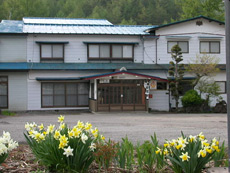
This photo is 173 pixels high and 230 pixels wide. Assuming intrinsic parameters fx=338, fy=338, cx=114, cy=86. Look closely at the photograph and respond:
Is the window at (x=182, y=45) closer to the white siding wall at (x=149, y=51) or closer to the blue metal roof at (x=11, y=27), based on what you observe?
the white siding wall at (x=149, y=51)

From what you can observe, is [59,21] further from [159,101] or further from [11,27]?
[159,101]

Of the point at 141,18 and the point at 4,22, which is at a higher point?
the point at 141,18

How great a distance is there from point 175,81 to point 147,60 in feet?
10.7

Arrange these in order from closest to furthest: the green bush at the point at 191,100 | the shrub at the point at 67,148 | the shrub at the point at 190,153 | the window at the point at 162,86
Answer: the shrub at the point at 190,153, the shrub at the point at 67,148, the green bush at the point at 191,100, the window at the point at 162,86

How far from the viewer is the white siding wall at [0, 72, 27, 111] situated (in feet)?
82.2

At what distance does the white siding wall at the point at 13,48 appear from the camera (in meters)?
25.0

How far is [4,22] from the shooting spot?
28.8 metres

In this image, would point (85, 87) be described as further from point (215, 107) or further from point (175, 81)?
point (215, 107)

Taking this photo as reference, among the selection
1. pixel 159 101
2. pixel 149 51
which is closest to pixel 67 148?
pixel 159 101

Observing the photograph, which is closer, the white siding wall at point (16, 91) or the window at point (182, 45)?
the white siding wall at point (16, 91)

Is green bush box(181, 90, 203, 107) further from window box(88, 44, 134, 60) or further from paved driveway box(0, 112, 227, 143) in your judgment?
window box(88, 44, 134, 60)

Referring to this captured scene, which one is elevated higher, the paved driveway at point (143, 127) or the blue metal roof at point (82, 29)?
the blue metal roof at point (82, 29)

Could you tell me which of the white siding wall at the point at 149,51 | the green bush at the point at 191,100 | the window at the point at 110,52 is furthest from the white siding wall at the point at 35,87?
the green bush at the point at 191,100

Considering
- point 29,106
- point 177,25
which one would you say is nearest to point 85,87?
point 29,106
